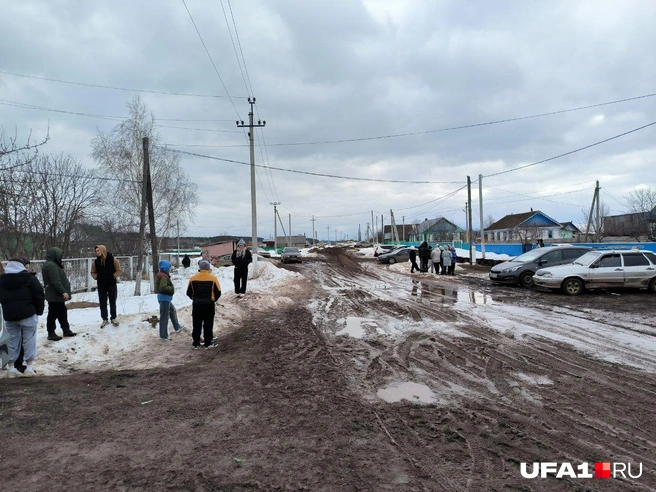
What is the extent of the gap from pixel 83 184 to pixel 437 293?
15949mm

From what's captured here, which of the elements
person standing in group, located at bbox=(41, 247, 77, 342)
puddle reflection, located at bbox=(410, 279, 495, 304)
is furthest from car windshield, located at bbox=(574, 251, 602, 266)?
person standing in group, located at bbox=(41, 247, 77, 342)

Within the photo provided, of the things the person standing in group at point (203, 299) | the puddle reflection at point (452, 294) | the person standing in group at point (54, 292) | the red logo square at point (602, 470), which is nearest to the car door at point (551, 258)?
the puddle reflection at point (452, 294)

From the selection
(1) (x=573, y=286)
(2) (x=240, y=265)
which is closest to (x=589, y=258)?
(1) (x=573, y=286)

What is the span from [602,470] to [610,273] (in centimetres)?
1305

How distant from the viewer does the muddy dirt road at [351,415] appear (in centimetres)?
309

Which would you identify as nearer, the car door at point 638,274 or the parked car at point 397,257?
the car door at point 638,274

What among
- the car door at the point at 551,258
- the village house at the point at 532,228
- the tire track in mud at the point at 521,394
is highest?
the village house at the point at 532,228

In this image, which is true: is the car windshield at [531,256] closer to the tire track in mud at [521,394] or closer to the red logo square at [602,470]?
the tire track in mud at [521,394]

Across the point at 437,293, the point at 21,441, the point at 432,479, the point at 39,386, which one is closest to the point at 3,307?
the point at 39,386

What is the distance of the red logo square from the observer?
301 centimetres

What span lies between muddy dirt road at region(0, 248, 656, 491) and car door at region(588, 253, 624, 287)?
6.48 metres

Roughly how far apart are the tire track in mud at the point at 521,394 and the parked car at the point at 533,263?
7.65 m

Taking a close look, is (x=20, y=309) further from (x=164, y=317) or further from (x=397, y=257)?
(x=397, y=257)

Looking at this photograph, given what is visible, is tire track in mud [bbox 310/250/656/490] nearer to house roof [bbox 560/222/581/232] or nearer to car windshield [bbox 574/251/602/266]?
car windshield [bbox 574/251/602/266]
